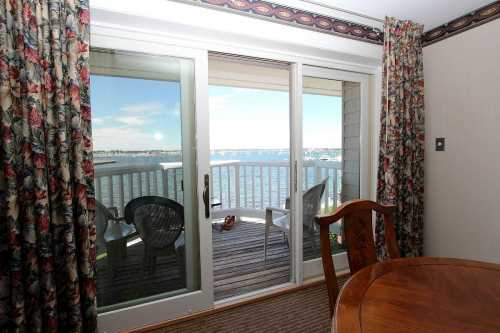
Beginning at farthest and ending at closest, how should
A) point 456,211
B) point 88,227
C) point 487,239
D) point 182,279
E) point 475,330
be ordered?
point 456,211, point 487,239, point 182,279, point 88,227, point 475,330

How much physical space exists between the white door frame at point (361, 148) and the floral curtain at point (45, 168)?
161cm

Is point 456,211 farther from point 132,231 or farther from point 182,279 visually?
point 132,231

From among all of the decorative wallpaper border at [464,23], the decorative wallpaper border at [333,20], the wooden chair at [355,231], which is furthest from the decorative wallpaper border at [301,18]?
the wooden chair at [355,231]

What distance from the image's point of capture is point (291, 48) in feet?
7.14

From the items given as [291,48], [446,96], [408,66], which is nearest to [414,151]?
[446,96]

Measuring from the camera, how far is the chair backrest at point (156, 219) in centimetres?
190

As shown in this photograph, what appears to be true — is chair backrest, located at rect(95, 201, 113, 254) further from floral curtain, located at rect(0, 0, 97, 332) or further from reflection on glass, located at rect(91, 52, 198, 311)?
floral curtain, located at rect(0, 0, 97, 332)

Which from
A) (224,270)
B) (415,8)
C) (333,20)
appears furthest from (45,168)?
(415,8)

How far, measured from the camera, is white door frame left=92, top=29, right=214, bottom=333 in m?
1.74

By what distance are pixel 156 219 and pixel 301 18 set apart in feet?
6.52

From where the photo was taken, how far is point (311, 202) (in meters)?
2.59

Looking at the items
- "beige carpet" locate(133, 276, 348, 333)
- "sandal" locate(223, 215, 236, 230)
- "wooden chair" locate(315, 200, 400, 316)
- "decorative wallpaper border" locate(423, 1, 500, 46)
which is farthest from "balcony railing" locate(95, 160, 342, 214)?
"decorative wallpaper border" locate(423, 1, 500, 46)

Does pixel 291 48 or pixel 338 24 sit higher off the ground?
pixel 338 24

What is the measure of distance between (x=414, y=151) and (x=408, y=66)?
817 millimetres
